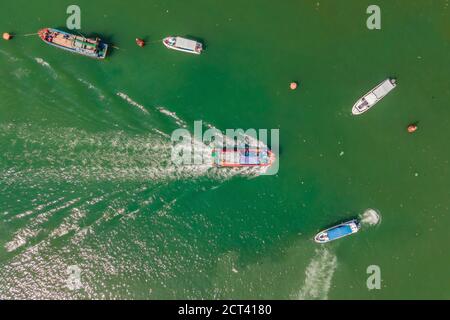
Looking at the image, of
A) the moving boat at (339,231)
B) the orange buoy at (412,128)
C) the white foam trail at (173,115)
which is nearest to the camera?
the moving boat at (339,231)

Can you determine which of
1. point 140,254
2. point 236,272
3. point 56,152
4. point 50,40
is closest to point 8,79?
point 50,40

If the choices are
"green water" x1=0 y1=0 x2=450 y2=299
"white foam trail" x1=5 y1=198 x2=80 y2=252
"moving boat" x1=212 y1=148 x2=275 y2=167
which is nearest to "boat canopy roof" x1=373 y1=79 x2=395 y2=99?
"green water" x1=0 y1=0 x2=450 y2=299

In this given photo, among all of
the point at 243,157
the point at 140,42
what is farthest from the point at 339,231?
the point at 140,42

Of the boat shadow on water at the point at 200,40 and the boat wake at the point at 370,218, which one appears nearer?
the boat wake at the point at 370,218

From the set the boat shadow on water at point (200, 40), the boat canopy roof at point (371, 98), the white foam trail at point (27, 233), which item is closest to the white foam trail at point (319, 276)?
the boat canopy roof at point (371, 98)

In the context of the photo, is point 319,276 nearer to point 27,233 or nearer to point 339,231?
point 339,231

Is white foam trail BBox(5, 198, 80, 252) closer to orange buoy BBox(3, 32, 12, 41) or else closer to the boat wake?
orange buoy BBox(3, 32, 12, 41)

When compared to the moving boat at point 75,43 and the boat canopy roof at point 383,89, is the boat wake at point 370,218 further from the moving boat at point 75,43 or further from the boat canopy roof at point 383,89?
the moving boat at point 75,43
